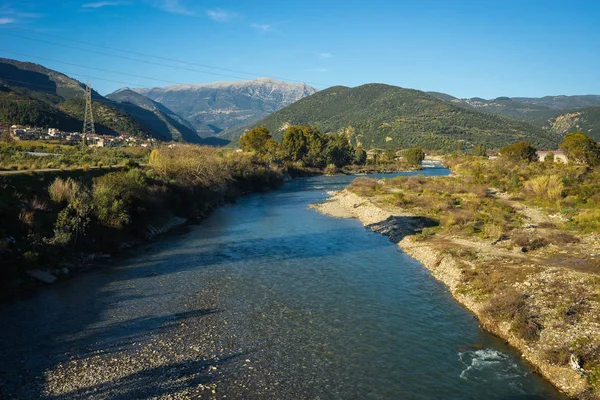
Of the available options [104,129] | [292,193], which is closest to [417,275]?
[292,193]

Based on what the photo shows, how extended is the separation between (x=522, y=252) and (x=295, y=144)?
3556 inches

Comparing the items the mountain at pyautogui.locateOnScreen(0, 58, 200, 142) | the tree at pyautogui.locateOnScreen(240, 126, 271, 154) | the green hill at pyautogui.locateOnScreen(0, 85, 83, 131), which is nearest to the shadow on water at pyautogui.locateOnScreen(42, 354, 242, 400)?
the green hill at pyautogui.locateOnScreen(0, 85, 83, 131)

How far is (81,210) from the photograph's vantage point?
89.8 ft

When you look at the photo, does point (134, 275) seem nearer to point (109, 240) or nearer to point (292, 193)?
point (109, 240)

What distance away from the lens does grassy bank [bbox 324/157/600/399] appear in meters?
14.5

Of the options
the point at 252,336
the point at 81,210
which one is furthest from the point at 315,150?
the point at 252,336

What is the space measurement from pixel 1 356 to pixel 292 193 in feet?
185

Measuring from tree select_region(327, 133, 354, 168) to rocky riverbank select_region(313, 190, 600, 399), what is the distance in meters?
85.1

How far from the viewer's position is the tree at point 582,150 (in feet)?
230

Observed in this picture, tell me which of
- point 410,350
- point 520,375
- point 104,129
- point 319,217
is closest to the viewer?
point 520,375

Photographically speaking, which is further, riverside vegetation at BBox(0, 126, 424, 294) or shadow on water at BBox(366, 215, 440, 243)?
shadow on water at BBox(366, 215, 440, 243)

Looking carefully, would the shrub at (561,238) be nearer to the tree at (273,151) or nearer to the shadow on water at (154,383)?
the shadow on water at (154,383)

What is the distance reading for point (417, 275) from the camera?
24359 mm

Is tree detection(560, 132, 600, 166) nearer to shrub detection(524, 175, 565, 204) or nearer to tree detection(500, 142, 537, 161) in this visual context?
tree detection(500, 142, 537, 161)
